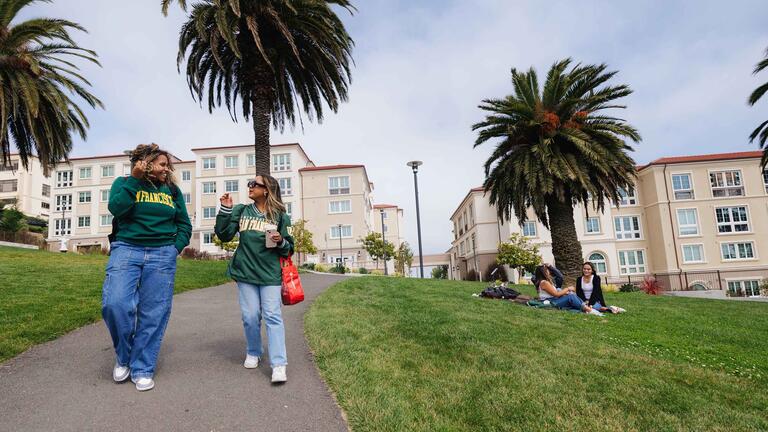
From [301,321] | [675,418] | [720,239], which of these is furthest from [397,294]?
[720,239]

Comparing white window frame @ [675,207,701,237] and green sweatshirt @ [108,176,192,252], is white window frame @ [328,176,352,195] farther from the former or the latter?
green sweatshirt @ [108,176,192,252]

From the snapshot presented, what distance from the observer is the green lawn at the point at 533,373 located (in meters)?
3.08

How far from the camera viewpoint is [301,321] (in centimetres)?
680

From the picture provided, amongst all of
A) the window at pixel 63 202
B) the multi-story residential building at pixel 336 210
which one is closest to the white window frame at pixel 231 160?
the multi-story residential building at pixel 336 210

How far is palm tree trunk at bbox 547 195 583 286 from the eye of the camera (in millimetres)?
16453

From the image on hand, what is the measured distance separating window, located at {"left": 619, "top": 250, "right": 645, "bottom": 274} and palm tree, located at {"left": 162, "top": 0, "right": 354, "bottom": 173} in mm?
33999

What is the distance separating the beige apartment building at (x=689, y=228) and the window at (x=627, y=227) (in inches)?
3.1

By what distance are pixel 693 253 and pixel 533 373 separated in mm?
40832

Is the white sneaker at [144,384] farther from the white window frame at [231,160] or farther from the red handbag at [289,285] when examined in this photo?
the white window frame at [231,160]

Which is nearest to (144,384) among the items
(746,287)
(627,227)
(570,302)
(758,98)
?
(570,302)

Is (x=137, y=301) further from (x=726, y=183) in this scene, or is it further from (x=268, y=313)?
(x=726, y=183)

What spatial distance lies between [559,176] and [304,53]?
9.54 metres

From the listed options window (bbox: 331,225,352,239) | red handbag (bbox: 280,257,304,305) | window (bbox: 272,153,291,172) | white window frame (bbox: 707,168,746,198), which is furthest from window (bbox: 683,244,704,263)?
red handbag (bbox: 280,257,304,305)

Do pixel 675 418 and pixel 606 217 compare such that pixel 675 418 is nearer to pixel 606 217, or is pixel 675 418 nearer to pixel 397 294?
pixel 397 294
